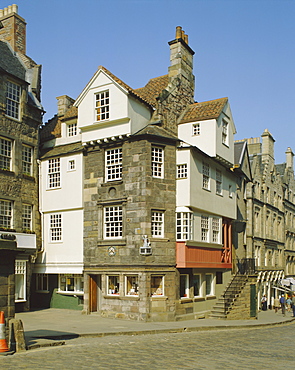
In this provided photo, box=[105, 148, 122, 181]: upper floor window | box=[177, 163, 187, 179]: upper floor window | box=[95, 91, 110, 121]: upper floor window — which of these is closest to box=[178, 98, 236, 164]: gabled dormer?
box=[177, 163, 187, 179]: upper floor window

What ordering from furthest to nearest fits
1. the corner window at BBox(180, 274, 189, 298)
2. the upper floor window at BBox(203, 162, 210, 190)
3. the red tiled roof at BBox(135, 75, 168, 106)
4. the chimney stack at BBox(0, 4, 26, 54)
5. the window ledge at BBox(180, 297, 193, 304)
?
the chimney stack at BBox(0, 4, 26, 54) < the red tiled roof at BBox(135, 75, 168, 106) < the upper floor window at BBox(203, 162, 210, 190) < the corner window at BBox(180, 274, 189, 298) < the window ledge at BBox(180, 297, 193, 304)

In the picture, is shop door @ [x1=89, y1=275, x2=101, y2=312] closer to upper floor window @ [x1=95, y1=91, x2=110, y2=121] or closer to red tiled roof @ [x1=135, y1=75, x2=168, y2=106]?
upper floor window @ [x1=95, y1=91, x2=110, y2=121]

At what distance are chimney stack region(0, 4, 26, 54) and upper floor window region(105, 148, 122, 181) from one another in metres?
10.7

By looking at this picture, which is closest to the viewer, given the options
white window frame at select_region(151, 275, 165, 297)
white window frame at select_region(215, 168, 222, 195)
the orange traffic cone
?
the orange traffic cone

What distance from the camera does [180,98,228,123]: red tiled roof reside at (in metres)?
27.6

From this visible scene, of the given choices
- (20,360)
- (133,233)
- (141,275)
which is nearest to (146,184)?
(133,233)

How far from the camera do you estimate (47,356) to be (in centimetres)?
1268

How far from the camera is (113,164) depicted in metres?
25.3

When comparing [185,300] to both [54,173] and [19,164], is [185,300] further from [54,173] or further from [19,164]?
[19,164]

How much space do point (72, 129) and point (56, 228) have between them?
6148 millimetres

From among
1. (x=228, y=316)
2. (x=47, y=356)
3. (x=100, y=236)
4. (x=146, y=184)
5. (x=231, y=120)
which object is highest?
(x=231, y=120)

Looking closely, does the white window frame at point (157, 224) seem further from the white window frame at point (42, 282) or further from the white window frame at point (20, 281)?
the white window frame at point (42, 282)

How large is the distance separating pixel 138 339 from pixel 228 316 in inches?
460

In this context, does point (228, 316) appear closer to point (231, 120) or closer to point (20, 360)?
point (231, 120)
